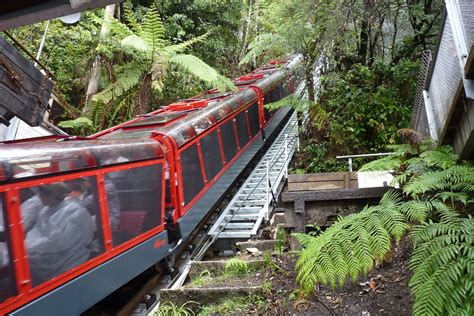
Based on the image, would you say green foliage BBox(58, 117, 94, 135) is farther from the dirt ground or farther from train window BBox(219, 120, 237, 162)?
the dirt ground

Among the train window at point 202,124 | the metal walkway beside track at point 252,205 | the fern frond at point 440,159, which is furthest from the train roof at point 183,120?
the fern frond at point 440,159

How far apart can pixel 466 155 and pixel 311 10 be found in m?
4.85

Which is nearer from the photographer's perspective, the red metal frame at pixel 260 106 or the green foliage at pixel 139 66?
the green foliage at pixel 139 66

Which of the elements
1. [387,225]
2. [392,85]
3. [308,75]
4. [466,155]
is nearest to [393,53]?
[392,85]

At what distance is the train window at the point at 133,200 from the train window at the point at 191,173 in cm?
84

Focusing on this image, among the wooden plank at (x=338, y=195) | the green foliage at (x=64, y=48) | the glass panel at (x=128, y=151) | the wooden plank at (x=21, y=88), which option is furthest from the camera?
the green foliage at (x=64, y=48)

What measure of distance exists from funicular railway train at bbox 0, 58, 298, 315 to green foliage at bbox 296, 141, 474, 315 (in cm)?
216

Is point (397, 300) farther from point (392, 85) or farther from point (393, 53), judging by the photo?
point (393, 53)

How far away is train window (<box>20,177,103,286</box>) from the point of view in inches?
141

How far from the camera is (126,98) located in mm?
12469

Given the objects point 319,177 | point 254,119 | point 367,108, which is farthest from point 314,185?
point 254,119

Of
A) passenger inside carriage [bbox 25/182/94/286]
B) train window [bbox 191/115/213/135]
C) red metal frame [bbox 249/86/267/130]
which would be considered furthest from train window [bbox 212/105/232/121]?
passenger inside carriage [bbox 25/182/94/286]

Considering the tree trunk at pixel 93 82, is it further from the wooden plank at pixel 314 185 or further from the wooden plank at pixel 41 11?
the wooden plank at pixel 41 11

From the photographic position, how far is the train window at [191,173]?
22.4 ft
